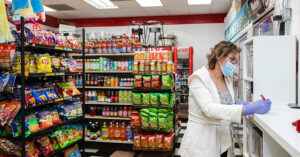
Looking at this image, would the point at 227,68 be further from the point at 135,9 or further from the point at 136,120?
the point at 135,9

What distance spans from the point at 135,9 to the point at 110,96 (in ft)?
14.3

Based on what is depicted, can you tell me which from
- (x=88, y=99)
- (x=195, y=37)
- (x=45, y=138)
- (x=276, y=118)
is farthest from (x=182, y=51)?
(x=276, y=118)

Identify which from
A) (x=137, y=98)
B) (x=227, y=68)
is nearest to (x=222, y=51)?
(x=227, y=68)

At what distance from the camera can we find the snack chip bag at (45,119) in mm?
2725

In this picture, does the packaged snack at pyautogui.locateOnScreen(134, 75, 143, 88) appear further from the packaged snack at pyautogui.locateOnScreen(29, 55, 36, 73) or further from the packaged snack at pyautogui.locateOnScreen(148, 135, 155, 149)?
the packaged snack at pyautogui.locateOnScreen(29, 55, 36, 73)

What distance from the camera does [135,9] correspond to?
317 inches

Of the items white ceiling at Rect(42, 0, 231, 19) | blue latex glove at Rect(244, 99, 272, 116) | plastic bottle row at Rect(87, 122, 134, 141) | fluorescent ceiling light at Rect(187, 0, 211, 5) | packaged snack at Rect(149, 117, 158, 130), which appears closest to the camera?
blue latex glove at Rect(244, 99, 272, 116)

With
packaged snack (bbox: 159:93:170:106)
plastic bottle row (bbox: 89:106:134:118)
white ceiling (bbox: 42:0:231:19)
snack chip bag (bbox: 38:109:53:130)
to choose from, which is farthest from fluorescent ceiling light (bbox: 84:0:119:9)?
snack chip bag (bbox: 38:109:53:130)

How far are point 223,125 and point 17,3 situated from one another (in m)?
2.26

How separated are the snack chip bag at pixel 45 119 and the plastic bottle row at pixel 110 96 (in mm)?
1755

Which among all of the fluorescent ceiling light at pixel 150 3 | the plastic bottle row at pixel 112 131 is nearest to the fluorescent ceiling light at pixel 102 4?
the fluorescent ceiling light at pixel 150 3

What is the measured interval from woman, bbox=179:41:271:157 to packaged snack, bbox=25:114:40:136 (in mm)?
1619

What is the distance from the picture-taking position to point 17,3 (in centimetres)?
232

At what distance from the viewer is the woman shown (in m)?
1.84
